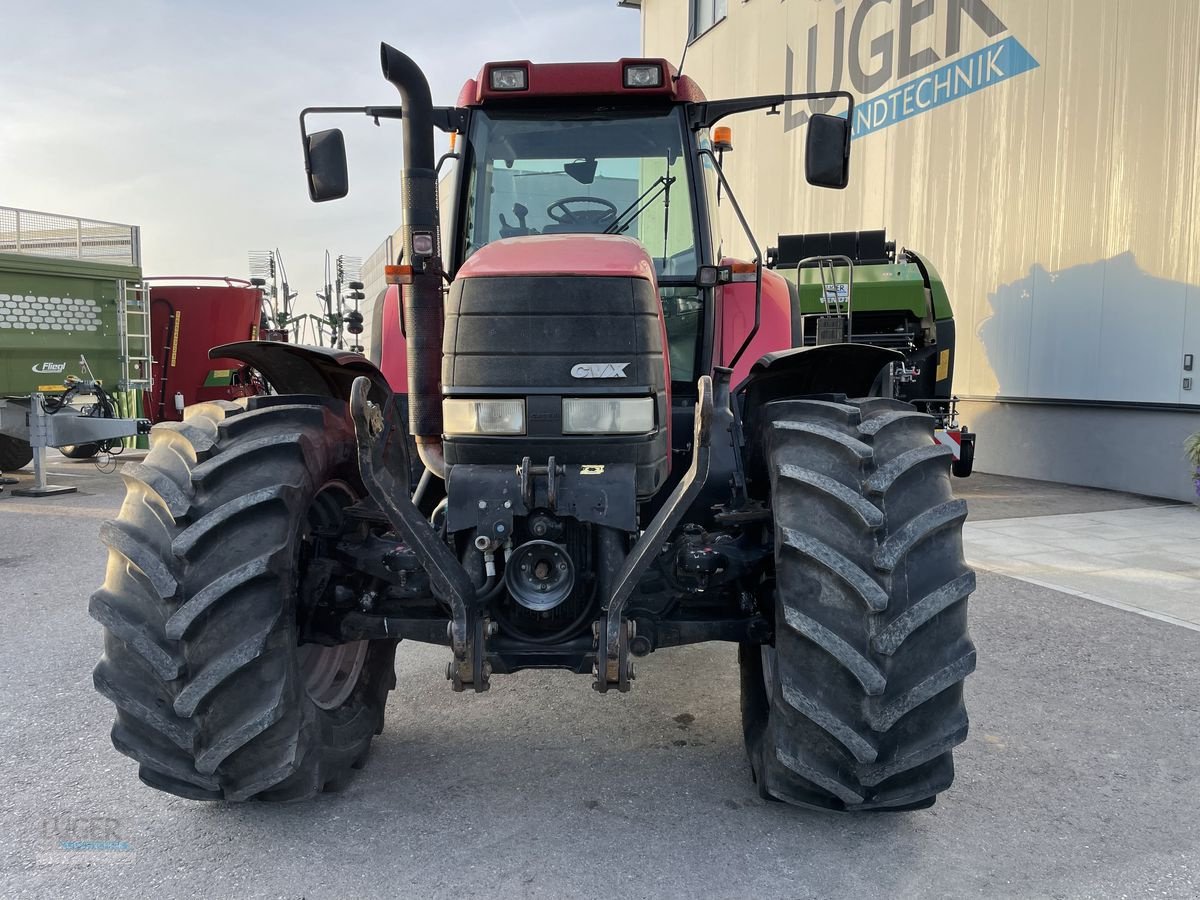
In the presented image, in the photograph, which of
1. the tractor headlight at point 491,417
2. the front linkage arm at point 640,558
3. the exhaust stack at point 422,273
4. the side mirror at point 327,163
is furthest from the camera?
the side mirror at point 327,163

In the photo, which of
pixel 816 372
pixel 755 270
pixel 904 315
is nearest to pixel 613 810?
pixel 816 372

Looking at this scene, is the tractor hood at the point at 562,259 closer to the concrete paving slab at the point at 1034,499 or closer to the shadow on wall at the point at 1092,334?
the concrete paving slab at the point at 1034,499

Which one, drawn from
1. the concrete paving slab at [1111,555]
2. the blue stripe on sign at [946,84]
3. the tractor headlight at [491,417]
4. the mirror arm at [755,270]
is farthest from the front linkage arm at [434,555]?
the blue stripe on sign at [946,84]

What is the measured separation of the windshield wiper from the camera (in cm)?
352

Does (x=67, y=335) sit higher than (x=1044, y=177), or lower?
lower

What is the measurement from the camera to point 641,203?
354 centimetres

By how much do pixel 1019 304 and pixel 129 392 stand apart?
35.4 ft

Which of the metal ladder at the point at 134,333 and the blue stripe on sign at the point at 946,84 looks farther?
the metal ladder at the point at 134,333

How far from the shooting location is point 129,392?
11.1 metres

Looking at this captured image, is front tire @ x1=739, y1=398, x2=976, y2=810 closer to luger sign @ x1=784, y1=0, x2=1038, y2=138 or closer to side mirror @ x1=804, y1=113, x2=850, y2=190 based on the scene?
side mirror @ x1=804, y1=113, x2=850, y2=190

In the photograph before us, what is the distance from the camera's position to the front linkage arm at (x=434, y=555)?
2355 millimetres

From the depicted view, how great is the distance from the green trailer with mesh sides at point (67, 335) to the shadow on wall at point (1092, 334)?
10.1 metres

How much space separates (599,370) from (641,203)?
4.06 ft

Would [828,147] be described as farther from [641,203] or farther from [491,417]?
[491,417]
